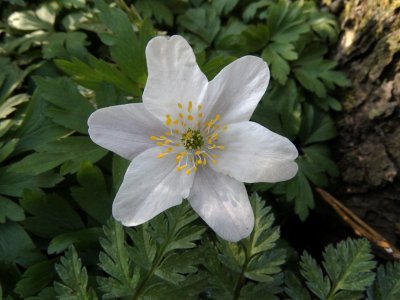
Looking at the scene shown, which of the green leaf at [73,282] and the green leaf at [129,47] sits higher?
the green leaf at [129,47]

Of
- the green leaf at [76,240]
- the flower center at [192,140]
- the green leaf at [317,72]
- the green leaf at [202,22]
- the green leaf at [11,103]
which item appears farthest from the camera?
→ the green leaf at [202,22]

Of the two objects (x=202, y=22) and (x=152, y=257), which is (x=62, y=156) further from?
(x=202, y=22)

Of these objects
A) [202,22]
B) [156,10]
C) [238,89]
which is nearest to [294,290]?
[238,89]

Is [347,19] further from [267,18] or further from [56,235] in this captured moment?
[56,235]

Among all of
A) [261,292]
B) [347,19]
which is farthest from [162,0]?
[261,292]

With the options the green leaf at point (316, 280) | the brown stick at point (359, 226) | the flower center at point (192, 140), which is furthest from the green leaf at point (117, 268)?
the brown stick at point (359, 226)

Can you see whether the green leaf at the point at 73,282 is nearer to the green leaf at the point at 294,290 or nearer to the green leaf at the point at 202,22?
the green leaf at the point at 294,290

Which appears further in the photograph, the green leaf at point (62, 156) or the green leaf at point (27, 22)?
the green leaf at point (27, 22)
